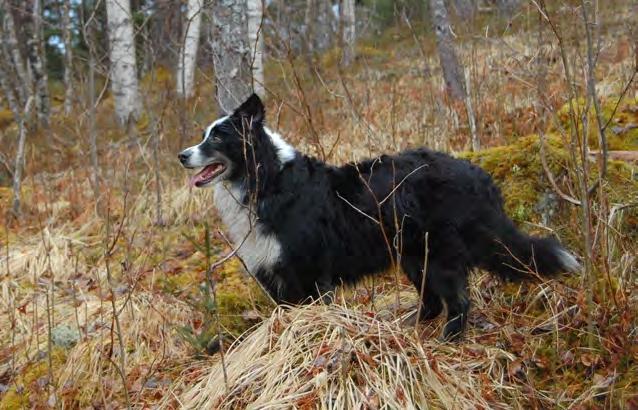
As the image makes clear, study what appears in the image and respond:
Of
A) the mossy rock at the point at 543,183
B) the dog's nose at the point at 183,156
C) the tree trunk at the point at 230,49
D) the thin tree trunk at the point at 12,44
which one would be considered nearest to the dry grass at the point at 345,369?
the dog's nose at the point at 183,156

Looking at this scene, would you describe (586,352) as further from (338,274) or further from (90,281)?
(90,281)

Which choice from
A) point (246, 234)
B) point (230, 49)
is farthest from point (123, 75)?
point (246, 234)

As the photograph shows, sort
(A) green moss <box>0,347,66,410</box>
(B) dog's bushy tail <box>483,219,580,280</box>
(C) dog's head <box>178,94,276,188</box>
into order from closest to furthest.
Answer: (B) dog's bushy tail <box>483,219,580,280</box>
(A) green moss <box>0,347,66,410</box>
(C) dog's head <box>178,94,276,188</box>

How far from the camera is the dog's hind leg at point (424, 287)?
3.92m

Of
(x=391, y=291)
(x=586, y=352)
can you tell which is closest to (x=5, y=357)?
(x=391, y=291)

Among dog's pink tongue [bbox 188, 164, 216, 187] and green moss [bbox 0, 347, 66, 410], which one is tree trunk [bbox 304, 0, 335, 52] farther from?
green moss [bbox 0, 347, 66, 410]

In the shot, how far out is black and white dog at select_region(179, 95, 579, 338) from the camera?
3.69 m

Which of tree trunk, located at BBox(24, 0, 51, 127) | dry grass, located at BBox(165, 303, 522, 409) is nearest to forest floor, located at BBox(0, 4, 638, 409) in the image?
dry grass, located at BBox(165, 303, 522, 409)

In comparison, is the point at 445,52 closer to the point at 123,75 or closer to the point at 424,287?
the point at 424,287

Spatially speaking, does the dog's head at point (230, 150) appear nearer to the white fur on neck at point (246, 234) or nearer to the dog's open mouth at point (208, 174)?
the dog's open mouth at point (208, 174)

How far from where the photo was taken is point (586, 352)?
3311 millimetres

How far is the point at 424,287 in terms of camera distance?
3.87m

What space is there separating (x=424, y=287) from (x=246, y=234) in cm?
113

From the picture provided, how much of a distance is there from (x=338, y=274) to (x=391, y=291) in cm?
72
